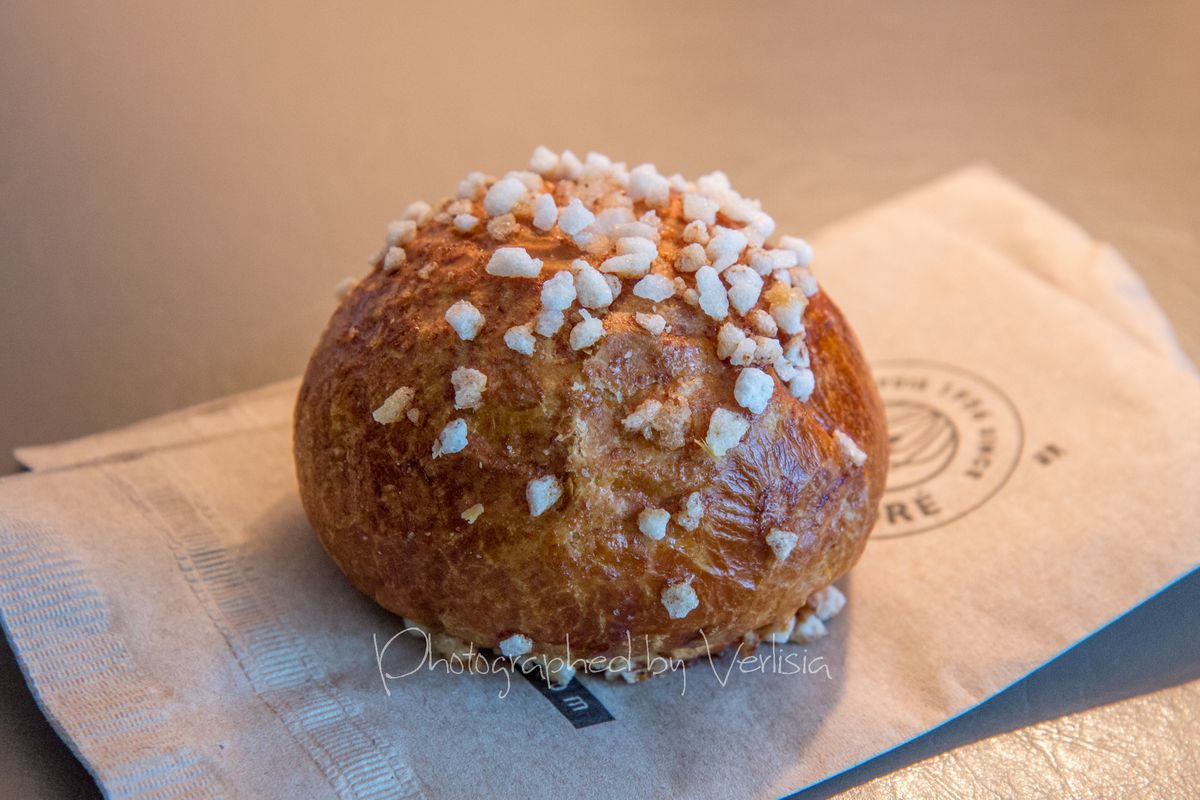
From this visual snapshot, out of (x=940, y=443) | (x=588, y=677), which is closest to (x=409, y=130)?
(x=940, y=443)

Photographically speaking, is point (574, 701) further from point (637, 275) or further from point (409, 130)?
point (409, 130)

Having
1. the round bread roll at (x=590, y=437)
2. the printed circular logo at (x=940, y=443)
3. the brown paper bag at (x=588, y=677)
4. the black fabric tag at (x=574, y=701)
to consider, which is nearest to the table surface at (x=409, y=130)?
the brown paper bag at (x=588, y=677)

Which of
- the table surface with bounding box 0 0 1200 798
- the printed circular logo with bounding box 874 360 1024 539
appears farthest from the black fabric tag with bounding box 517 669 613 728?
the table surface with bounding box 0 0 1200 798

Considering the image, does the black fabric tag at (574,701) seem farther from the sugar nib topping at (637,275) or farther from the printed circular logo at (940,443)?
the printed circular logo at (940,443)

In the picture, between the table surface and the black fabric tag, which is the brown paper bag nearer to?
the black fabric tag

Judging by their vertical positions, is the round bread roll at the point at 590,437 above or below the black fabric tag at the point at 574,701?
above

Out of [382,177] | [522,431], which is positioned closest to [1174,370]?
[522,431]

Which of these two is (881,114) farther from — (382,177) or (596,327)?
(596,327)
